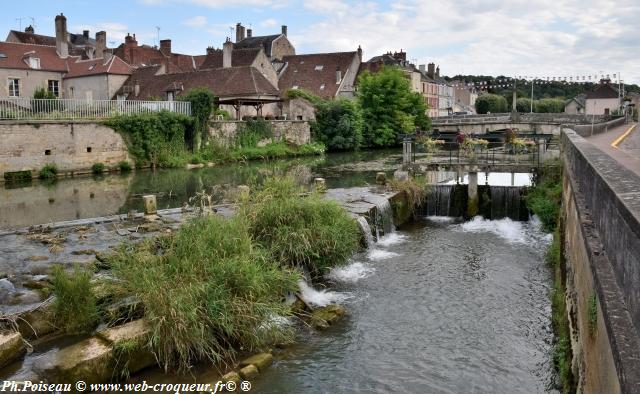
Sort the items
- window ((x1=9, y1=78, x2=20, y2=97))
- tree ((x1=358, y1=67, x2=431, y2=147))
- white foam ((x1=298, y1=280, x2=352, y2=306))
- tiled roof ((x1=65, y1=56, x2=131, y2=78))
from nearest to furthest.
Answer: white foam ((x1=298, y1=280, x2=352, y2=306))
window ((x1=9, y1=78, x2=20, y2=97))
tiled roof ((x1=65, y1=56, x2=131, y2=78))
tree ((x1=358, y1=67, x2=431, y2=147))

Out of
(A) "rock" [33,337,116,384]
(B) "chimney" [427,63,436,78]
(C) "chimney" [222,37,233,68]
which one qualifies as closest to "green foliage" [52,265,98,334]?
(A) "rock" [33,337,116,384]

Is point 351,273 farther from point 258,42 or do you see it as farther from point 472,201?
point 258,42

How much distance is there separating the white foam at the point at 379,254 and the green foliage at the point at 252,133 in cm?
2577

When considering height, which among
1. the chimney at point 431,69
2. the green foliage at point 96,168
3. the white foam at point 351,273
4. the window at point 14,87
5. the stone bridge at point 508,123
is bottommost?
the white foam at point 351,273

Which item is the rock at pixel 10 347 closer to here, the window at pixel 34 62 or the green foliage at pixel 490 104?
the window at pixel 34 62

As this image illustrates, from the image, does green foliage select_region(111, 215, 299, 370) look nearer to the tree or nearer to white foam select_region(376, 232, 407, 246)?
white foam select_region(376, 232, 407, 246)

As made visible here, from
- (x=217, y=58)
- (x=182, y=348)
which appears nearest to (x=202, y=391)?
(x=182, y=348)

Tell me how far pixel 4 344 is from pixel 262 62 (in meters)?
47.8

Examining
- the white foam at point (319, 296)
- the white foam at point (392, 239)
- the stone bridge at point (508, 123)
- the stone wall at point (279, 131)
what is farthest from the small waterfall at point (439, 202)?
the stone bridge at point (508, 123)

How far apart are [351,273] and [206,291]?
5.52 metres

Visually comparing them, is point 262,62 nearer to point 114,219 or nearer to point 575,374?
point 114,219

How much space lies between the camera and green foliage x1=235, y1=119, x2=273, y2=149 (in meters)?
40.2

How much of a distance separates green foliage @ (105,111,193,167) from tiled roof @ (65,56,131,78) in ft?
46.7

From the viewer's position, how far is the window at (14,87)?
42062 mm
